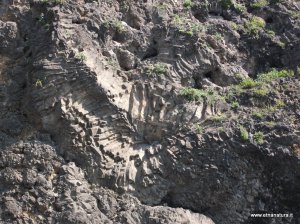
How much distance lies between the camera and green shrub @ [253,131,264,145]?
831cm

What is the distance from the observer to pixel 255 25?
10.3m

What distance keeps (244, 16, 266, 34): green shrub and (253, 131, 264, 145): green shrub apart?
8.78ft

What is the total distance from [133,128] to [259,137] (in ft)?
7.06

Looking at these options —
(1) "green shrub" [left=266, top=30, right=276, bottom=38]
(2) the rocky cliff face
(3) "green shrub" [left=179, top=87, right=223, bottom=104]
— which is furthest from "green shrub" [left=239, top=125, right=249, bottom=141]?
(1) "green shrub" [left=266, top=30, right=276, bottom=38]

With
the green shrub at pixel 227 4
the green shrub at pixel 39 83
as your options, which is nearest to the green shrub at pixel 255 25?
the green shrub at pixel 227 4

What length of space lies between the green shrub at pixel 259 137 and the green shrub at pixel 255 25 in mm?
2677

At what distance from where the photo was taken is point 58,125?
8.45 metres

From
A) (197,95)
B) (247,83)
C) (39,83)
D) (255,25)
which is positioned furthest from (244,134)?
(39,83)

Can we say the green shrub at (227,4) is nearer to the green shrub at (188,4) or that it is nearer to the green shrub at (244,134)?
the green shrub at (188,4)

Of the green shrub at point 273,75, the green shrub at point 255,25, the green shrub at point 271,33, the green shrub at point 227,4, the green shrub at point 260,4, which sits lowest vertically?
the green shrub at point 273,75

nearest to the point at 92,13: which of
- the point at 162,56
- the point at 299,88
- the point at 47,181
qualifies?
the point at 162,56

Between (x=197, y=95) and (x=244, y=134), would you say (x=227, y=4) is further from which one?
(x=244, y=134)

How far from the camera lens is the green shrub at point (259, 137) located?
831 centimetres

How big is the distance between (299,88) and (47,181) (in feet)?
15.5
